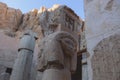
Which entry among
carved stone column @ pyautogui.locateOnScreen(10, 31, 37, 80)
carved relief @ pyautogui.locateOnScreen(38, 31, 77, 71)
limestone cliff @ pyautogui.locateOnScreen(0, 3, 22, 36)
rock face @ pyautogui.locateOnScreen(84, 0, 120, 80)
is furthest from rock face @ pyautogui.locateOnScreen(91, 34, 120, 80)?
limestone cliff @ pyautogui.locateOnScreen(0, 3, 22, 36)

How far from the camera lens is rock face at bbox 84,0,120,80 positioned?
157 cm

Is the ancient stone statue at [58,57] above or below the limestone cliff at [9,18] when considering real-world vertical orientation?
below

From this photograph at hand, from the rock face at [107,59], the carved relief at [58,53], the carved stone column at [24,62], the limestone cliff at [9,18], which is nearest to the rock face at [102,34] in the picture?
the rock face at [107,59]

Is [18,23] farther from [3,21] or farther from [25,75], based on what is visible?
[25,75]

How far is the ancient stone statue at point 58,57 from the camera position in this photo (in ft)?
9.07

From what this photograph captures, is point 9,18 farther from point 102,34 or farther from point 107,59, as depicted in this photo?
A: point 107,59

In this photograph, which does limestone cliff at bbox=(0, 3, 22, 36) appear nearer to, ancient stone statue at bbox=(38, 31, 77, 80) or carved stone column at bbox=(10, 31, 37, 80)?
carved stone column at bbox=(10, 31, 37, 80)

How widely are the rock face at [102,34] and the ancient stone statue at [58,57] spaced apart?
1.05m

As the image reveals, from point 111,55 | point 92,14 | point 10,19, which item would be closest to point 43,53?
point 92,14

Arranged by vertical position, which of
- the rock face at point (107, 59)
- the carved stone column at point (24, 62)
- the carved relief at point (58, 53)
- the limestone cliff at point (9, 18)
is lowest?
the rock face at point (107, 59)

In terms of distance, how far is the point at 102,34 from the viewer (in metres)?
1.70

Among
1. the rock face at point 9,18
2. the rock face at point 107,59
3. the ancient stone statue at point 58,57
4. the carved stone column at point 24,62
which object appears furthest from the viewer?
the rock face at point 9,18

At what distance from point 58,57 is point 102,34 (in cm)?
116

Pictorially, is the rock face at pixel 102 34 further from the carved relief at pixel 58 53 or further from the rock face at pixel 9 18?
the rock face at pixel 9 18
